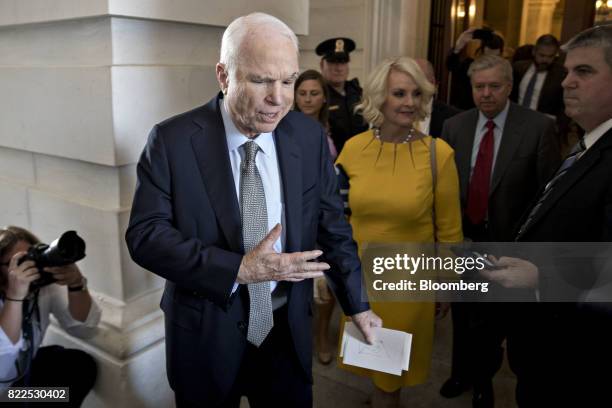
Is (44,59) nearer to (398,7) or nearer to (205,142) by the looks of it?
(205,142)

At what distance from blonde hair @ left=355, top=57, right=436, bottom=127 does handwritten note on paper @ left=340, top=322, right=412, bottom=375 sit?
3.48 feet

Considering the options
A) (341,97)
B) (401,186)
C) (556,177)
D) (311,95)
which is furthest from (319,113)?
(556,177)

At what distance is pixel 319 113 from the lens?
3211mm

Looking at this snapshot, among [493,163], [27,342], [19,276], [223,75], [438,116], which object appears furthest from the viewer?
[438,116]

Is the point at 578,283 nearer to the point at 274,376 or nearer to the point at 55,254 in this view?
the point at 274,376

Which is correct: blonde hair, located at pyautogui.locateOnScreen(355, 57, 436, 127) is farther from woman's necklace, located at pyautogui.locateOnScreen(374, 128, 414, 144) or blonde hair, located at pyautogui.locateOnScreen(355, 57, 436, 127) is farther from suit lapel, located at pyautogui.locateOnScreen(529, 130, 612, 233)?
suit lapel, located at pyautogui.locateOnScreen(529, 130, 612, 233)

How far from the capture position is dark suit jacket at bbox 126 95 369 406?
132 centimetres

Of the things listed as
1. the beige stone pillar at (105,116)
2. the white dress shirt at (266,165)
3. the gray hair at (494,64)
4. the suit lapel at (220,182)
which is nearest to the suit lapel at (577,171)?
the white dress shirt at (266,165)

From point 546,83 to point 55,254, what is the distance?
473 centimetres

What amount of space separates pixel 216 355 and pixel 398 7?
4266 millimetres

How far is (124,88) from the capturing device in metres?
1.93

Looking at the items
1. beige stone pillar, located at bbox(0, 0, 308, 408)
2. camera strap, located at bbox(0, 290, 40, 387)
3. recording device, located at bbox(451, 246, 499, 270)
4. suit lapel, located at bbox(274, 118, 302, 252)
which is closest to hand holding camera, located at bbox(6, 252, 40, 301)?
camera strap, located at bbox(0, 290, 40, 387)

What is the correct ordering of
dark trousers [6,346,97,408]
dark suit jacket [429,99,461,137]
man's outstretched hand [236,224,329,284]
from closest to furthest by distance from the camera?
man's outstretched hand [236,224,329,284] < dark trousers [6,346,97,408] < dark suit jacket [429,99,461,137]

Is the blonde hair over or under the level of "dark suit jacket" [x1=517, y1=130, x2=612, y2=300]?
over
